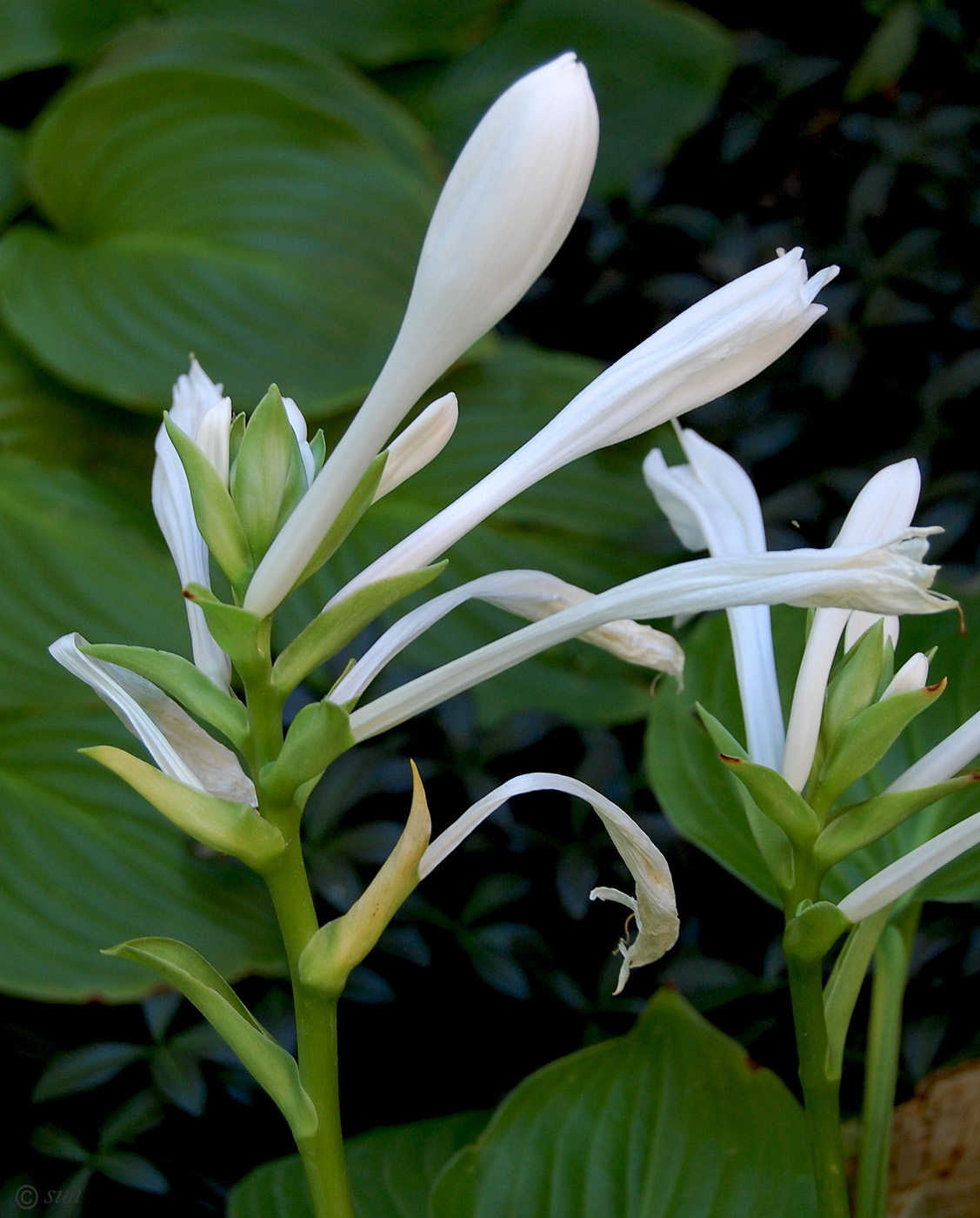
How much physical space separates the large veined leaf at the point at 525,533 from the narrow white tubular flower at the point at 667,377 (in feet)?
1.12

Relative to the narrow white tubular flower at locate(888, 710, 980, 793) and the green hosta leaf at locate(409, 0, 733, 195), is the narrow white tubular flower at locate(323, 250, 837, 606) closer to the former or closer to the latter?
the narrow white tubular flower at locate(888, 710, 980, 793)

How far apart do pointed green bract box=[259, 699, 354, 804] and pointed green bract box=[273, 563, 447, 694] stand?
2 cm

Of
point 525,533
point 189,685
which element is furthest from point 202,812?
point 525,533

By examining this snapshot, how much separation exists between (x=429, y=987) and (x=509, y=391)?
478 mm

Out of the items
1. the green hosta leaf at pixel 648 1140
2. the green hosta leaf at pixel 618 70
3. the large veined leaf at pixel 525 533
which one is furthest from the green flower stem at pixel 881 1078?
the green hosta leaf at pixel 618 70

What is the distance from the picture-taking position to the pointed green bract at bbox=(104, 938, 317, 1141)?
0.27 m

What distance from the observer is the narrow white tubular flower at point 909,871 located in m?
0.28

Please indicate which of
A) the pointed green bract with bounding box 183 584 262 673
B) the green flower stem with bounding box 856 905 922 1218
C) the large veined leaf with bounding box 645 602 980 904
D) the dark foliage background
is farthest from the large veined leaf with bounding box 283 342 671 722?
the pointed green bract with bounding box 183 584 262 673

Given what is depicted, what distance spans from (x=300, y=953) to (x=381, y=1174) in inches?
9.6

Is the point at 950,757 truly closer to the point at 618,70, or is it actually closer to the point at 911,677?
the point at 911,677

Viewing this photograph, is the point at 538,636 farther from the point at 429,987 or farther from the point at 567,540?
the point at 567,540

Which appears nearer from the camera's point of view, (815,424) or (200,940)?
(200,940)

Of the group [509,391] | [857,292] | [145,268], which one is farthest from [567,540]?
[145,268]

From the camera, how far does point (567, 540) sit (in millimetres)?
772
